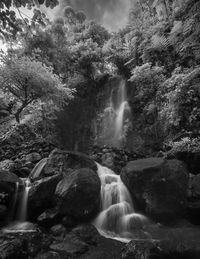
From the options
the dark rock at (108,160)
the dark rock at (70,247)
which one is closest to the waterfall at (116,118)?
the dark rock at (108,160)

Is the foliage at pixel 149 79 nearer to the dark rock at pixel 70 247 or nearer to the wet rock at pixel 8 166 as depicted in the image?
the wet rock at pixel 8 166

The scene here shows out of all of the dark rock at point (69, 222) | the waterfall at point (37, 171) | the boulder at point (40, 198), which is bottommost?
the dark rock at point (69, 222)

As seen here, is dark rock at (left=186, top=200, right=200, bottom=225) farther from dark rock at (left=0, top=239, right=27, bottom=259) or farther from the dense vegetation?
dark rock at (left=0, top=239, right=27, bottom=259)

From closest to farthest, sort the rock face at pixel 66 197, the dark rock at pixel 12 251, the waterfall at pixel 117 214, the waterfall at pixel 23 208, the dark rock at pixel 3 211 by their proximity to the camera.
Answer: the dark rock at pixel 12 251 → the waterfall at pixel 117 214 → the rock face at pixel 66 197 → the dark rock at pixel 3 211 → the waterfall at pixel 23 208

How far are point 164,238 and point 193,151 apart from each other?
3769 millimetres

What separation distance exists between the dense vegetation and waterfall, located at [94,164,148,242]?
433 centimetres

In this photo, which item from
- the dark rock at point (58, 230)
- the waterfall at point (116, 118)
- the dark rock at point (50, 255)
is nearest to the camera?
the dark rock at point (50, 255)

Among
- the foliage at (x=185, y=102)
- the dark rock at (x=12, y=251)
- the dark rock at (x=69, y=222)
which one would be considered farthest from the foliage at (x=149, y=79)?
the dark rock at (x=12, y=251)

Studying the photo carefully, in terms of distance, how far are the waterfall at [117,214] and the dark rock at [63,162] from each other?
1.47 meters

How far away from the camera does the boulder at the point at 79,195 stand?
704 centimetres

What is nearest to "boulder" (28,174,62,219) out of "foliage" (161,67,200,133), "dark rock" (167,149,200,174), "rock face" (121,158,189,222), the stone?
"rock face" (121,158,189,222)

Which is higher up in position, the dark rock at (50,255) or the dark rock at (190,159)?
the dark rock at (190,159)

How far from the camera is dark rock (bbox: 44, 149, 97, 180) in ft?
30.5

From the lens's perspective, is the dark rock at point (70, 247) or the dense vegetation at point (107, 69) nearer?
the dark rock at point (70, 247)
